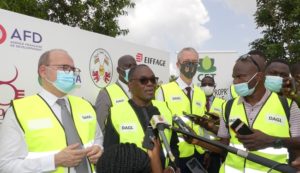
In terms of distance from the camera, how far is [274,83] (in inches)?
180

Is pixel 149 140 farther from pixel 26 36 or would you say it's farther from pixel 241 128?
pixel 26 36

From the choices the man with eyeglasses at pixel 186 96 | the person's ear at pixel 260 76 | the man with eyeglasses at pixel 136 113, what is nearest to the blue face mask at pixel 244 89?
the person's ear at pixel 260 76

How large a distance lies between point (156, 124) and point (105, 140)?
3.90ft

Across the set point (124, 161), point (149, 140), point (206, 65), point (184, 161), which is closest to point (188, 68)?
point (184, 161)

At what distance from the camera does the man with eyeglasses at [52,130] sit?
9.46 feet

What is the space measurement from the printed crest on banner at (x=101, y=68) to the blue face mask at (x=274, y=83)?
2.51 m

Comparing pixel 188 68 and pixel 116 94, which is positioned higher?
pixel 188 68

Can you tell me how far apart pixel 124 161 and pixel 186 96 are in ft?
11.0

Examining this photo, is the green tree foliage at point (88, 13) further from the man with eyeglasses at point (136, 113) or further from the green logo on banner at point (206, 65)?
the man with eyeglasses at point (136, 113)

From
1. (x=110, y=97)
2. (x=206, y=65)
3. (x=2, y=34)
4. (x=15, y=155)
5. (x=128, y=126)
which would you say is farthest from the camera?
(x=206, y=65)

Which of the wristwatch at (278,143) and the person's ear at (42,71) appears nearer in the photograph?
the wristwatch at (278,143)

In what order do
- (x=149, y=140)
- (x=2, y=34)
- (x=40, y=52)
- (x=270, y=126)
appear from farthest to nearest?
(x=40, y=52) < (x=2, y=34) < (x=270, y=126) < (x=149, y=140)

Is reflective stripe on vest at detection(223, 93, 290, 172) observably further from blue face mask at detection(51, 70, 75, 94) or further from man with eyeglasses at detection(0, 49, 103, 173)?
blue face mask at detection(51, 70, 75, 94)

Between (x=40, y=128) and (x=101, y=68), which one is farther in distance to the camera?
(x=101, y=68)
